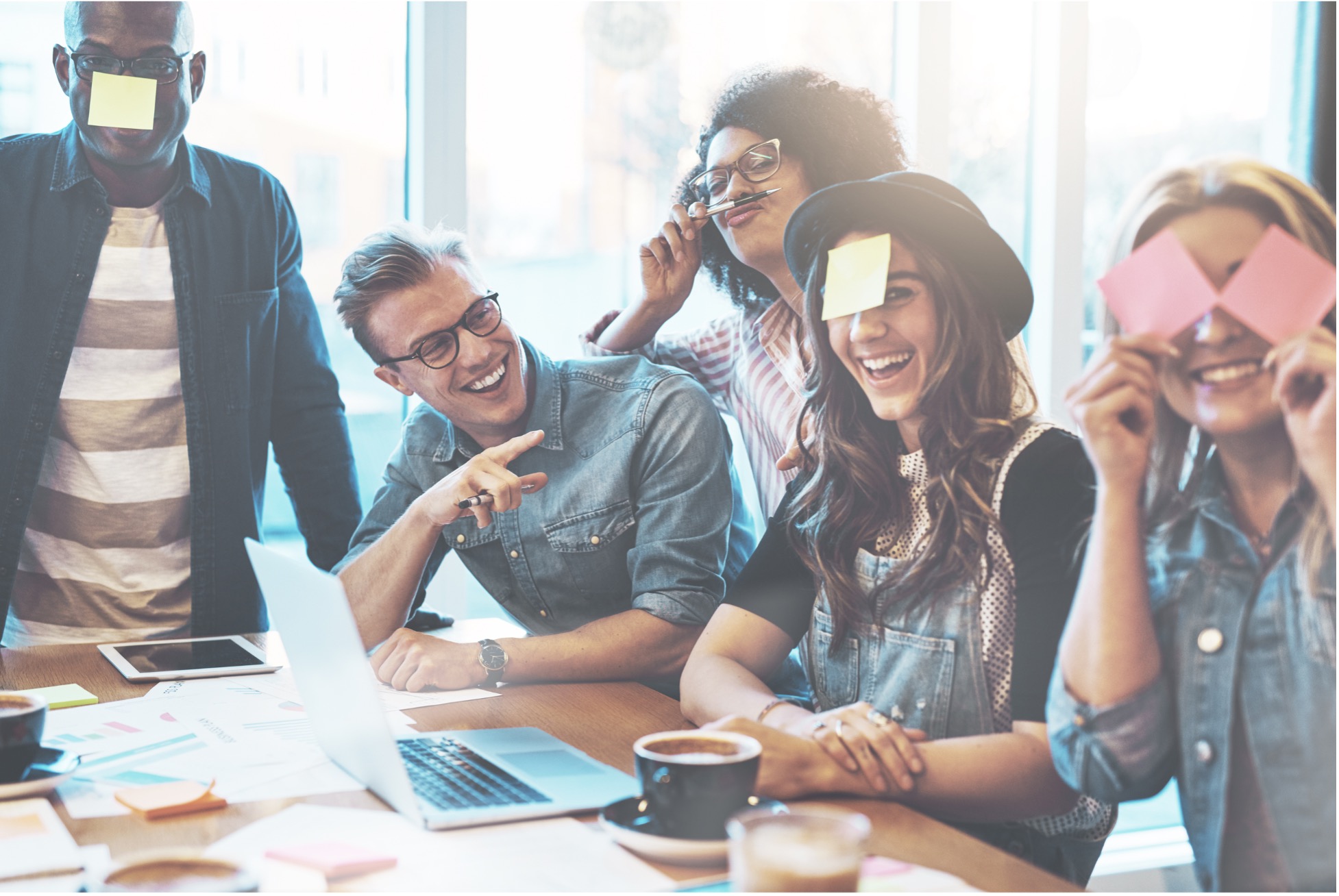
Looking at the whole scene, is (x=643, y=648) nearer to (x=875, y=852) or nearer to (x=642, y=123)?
(x=875, y=852)

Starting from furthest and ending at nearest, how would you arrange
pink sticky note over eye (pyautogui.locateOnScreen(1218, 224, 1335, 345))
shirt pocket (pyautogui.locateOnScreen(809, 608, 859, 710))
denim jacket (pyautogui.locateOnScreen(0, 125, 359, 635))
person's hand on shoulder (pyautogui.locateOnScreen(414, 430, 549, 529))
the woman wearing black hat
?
denim jacket (pyautogui.locateOnScreen(0, 125, 359, 635))
person's hand on shoulder (pyautogui.locateOnScreen(414, 430, 549, 529))
shirt pocket (pyautogui.locateOnScreen(809, 608, 859, 710))
the woman wearing black hat
pink sticky note over eye (pyautogui.locateOnScreen(1218, 224, 1335, 345))

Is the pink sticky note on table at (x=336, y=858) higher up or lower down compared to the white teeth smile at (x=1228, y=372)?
lower down

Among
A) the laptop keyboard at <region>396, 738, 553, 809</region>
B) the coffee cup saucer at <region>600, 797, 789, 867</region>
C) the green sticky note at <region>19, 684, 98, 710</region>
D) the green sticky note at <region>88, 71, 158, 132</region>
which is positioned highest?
the green sticky note at <region>88, 71, 158, 132</region>

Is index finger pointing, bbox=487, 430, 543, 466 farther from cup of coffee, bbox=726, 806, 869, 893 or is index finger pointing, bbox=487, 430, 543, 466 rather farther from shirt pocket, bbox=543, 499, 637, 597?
cup of coffee, bbox=726, 806, 869, 893

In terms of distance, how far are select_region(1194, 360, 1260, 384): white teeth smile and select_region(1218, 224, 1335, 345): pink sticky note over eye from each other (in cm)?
2

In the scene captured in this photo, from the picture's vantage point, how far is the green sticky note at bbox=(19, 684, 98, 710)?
51.8 inches

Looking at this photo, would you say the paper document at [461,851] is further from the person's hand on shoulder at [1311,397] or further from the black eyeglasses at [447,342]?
the black eyeglasses at [447,342]

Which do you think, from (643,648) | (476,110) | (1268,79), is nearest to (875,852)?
(643,648)

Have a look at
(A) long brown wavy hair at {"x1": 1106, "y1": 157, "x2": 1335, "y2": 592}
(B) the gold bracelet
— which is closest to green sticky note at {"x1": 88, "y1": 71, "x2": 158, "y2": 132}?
(B) the gold bracelet

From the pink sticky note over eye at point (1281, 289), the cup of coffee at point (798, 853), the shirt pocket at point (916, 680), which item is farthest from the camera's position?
the shirt pocket at point (916, 680)

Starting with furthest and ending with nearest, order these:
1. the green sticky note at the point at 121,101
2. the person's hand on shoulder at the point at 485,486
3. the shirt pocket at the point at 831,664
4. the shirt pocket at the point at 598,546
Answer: the green sticky note at the point at 121,101 → the shirt pocket at the point at 598,546 → the person's hand on shoulder at the point at 485,486 → the shirt pocket at the point at 831,664

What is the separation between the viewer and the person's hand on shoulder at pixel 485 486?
155 cm

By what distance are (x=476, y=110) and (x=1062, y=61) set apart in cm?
131

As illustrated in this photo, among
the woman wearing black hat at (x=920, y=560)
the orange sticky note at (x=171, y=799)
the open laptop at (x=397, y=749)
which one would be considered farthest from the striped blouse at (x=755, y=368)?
the orange sticky note at (x=171, y=799)
